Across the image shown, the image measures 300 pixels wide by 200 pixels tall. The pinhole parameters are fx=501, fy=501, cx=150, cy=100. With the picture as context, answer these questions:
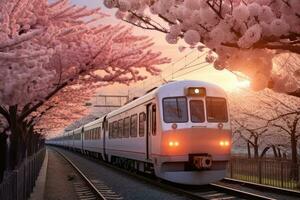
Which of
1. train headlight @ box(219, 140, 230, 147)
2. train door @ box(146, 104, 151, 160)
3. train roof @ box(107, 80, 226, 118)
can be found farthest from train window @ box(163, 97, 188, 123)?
train door @ box(146, 104, 151, 160)

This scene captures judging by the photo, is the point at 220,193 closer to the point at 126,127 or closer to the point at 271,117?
the point at 126,127

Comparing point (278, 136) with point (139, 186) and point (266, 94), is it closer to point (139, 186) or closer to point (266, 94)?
point (266, 94)

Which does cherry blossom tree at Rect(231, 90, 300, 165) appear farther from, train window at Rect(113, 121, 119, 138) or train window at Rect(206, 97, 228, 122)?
train window at Rect(113, 121, 119, 138)

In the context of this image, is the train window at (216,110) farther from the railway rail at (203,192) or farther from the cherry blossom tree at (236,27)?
the cherry blossom tree at (236,27)

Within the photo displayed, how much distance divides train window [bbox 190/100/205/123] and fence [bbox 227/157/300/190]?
11.2ft

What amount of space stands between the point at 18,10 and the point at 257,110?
28.4 meters

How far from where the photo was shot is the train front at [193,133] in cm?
1480

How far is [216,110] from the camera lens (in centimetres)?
1588

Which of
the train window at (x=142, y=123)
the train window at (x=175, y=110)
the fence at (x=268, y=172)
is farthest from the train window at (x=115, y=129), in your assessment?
the train window at (x=175, y=110)

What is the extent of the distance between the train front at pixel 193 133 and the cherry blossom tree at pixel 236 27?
8632mm

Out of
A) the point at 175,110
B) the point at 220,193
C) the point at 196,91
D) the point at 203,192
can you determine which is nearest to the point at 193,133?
the point at 175,110

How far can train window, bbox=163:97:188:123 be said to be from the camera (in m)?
15.4

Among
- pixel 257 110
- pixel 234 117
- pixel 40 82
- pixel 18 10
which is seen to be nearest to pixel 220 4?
pixel 18 10

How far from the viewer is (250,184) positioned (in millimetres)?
16172
